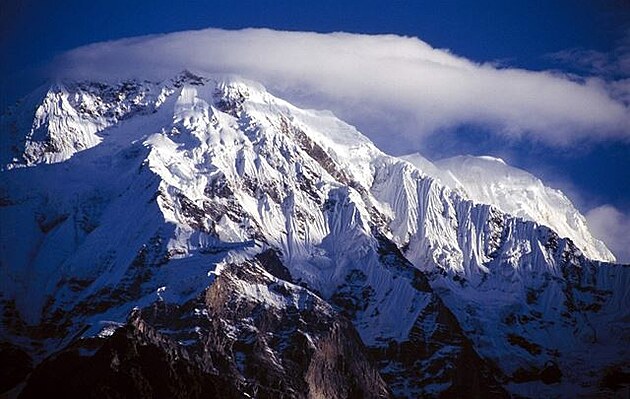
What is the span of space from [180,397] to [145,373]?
19.1 ft

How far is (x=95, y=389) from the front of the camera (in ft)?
645

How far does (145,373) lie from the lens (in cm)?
19938

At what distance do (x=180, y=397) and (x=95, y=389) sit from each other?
11122 mm

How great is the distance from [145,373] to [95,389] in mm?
7026
